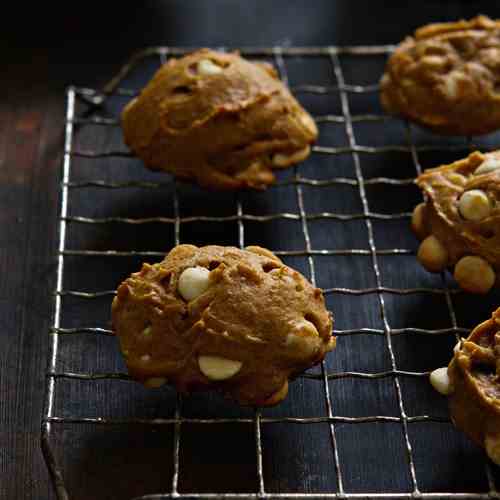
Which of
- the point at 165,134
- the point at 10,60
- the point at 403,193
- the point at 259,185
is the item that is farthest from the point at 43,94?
the point at 403,193

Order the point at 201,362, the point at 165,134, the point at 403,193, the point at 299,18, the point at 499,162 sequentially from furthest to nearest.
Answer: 1. the point at 299,18
2. the point at 403,193
3. the point at 165,134
4. the point at 499,162
5. the point at 201,362

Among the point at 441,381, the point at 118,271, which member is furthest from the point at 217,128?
the point at 441,381

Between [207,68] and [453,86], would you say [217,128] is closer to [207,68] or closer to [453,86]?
[207,68]

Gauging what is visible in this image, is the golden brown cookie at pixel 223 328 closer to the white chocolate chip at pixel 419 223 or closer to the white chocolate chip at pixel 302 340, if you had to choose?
the white chocolate chip at pixel 302 340

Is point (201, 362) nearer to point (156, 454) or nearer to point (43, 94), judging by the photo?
point (156, 454)

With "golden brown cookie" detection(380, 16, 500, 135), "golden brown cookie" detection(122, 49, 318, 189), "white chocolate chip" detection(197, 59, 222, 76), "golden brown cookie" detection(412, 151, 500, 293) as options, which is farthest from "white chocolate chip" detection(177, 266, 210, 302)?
"golden brown cookie" detection(380, 16, 500, 135)
